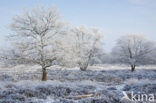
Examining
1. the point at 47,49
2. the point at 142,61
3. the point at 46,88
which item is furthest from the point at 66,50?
the point at 142,61

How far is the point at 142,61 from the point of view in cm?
3319

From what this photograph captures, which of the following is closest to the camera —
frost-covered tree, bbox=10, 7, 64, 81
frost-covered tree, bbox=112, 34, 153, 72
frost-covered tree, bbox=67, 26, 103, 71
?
frost-covered tree, bbox=10, 7, 64, 81

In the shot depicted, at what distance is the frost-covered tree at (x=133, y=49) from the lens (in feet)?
110

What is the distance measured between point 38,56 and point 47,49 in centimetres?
102

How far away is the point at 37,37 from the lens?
15.1 metres

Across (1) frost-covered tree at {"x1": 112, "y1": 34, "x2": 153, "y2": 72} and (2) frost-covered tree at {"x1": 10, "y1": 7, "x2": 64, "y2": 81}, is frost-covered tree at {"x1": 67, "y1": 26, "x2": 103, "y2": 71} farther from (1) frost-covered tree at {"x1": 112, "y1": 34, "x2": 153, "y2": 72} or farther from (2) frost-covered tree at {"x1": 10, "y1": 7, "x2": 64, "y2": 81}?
(2) frost-covered tree at {"x1": 10, "y1": 7, "x2": 64, "y2": 81}

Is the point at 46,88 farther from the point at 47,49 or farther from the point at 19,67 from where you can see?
the point at 19,67

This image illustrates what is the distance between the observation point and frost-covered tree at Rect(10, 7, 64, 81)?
14.6 metres

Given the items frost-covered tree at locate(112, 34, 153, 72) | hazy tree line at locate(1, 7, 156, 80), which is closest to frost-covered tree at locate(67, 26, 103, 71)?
frost-covered tree at locate(112, 34, 153, 72)

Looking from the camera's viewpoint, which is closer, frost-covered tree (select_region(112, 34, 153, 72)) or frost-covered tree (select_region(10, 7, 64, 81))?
frost-covered tree (select_region(10, 7, 64, 81))

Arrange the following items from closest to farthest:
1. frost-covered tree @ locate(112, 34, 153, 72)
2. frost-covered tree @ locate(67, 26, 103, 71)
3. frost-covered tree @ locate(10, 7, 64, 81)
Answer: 1. frost-covered tree @ locate(10, 7, 64, 81)
2. frost-covered tree @ locate(67, 26, 103, 71)
3. frost-covered tree @ locate(112, 34, 153, 72)

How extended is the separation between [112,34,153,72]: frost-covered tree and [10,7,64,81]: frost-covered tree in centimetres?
2173

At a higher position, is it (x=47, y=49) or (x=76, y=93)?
(x=47, y=49)

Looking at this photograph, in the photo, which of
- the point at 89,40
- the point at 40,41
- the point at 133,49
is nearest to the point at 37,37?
the point at 40,41
